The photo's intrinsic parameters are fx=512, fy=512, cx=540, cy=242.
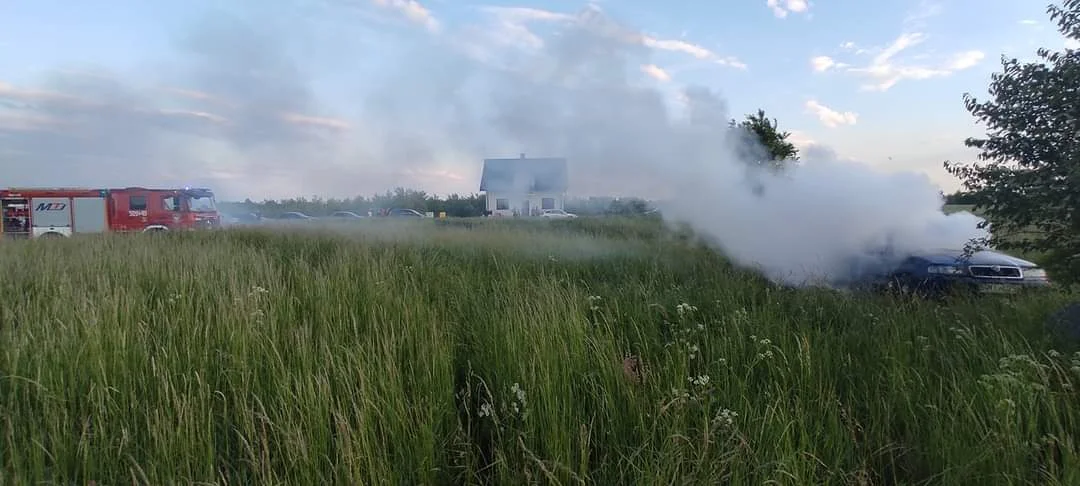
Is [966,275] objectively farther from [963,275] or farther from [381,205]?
[381,205]

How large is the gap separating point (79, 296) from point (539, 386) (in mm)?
4776

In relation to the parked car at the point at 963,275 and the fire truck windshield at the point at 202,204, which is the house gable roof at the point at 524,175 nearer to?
the parked car at the point at 963,275

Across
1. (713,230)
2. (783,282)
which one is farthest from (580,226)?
(783,282)

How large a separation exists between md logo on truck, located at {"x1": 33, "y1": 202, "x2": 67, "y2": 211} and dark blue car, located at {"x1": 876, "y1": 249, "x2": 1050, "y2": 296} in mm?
29134

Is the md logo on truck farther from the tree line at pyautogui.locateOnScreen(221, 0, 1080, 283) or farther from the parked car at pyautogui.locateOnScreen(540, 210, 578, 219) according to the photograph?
the tree line at pyautogui.locateOnScreen(221, 0, 1080, 283)

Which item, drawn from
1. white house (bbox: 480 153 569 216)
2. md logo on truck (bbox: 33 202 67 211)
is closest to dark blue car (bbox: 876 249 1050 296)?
white house (bbox: 480 153 569 216)

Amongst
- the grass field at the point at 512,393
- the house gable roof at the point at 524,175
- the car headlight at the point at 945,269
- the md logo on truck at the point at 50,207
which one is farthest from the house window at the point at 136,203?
the car headlight at the point at 945,269

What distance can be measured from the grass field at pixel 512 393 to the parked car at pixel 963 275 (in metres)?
1.25

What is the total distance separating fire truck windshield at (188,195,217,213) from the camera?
22586mm

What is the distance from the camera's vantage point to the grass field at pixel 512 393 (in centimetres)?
267

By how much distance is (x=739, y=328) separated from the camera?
4.71 meters

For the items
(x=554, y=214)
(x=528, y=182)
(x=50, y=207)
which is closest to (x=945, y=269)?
(x=528, y=182)

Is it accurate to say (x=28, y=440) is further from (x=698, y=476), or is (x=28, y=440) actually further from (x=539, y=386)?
(x=698, y=476)

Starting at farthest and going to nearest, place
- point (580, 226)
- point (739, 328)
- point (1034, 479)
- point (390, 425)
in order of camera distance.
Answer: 1. point (580, 226)
2. point (739, 328)
3. point (390, 425)
4. point (1034, 479)
